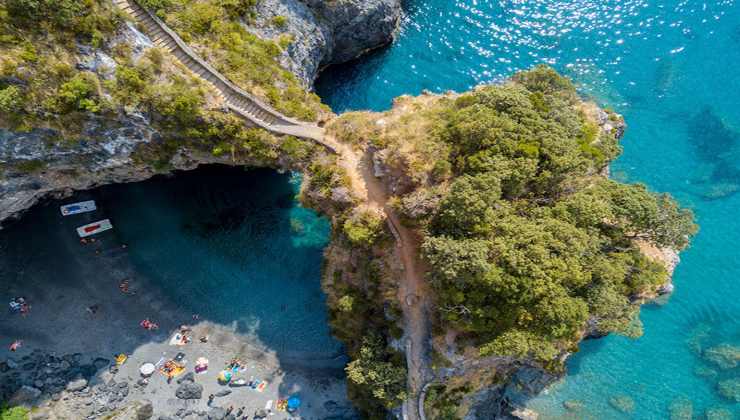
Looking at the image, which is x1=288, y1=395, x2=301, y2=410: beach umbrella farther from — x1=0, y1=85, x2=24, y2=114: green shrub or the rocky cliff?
x1=0, y1=85, x2=24, y2=114: green shrub

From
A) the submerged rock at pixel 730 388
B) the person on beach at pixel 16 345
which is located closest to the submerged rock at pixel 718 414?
the submerged rock at pixel 730 388

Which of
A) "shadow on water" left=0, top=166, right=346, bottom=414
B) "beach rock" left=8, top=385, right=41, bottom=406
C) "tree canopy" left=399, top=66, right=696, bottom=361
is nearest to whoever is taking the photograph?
"tree canopy" left=399, top=66, right=696, bottom=361

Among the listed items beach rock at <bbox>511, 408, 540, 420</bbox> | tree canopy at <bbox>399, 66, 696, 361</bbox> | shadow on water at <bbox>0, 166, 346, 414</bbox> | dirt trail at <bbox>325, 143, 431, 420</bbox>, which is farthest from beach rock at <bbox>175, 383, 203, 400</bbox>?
Result: beach rock at <bbox>511, 408, 540, 420</bbox>

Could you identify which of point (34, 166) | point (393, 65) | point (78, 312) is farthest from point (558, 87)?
point (78, 312)

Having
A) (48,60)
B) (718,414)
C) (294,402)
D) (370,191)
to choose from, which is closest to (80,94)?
(48,60)

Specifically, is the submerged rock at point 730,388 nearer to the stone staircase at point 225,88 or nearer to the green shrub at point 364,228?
the green shrub at point 364,228

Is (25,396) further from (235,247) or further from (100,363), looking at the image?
(235,247)
